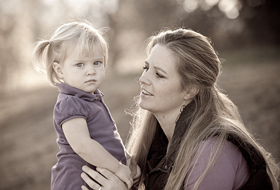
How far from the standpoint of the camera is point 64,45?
234 centimetres

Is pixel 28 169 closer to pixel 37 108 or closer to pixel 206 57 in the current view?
pixel 37 108

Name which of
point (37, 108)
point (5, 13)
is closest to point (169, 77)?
point (37, 108)

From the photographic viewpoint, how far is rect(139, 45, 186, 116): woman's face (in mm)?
2594

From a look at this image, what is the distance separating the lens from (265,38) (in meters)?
14.5

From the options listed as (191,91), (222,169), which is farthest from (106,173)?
(191,91)

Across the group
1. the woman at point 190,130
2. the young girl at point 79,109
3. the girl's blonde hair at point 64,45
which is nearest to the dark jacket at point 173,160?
the woman at point 190,130

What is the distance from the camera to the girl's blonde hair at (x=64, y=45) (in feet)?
7.64

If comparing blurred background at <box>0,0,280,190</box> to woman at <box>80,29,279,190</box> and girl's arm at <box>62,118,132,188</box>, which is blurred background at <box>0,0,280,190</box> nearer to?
woman at <box>80,29,279,190</box>

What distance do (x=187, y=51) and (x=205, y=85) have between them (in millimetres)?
338

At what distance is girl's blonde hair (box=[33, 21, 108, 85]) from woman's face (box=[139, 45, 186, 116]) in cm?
42

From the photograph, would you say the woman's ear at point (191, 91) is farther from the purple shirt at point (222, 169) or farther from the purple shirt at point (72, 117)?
the purple shirt at point (72, 117)

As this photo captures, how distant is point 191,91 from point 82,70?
3.12 ft

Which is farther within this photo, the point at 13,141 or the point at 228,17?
the point at 228,17

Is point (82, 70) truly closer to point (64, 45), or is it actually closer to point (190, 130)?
point (64, 45)
